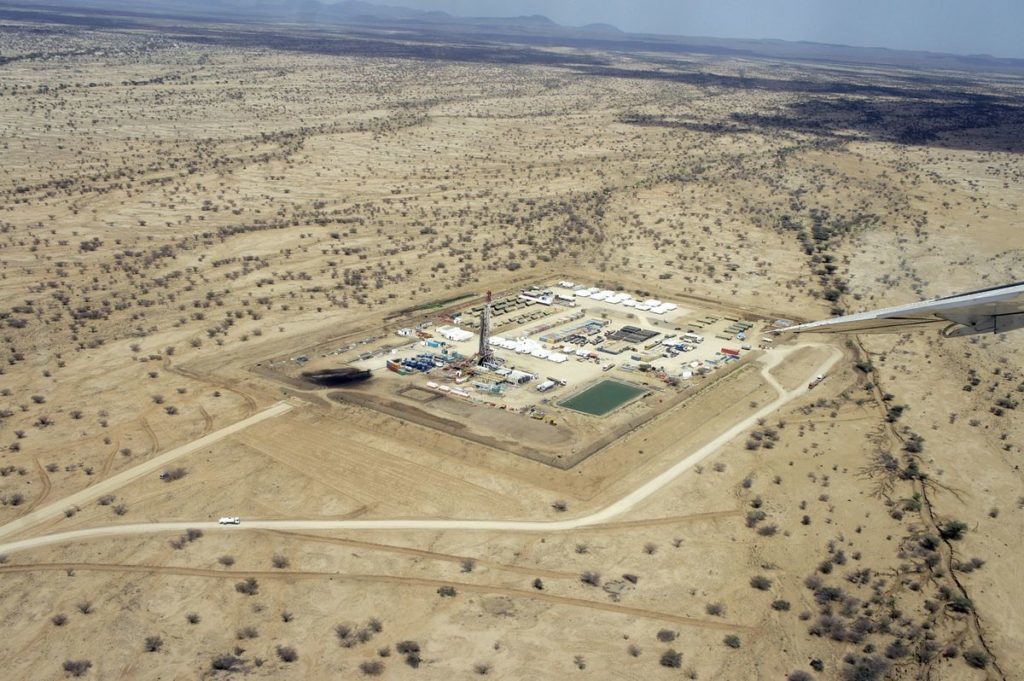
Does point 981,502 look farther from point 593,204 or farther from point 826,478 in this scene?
point 593,204

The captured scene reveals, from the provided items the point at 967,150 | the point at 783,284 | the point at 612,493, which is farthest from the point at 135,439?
the point at 967,150

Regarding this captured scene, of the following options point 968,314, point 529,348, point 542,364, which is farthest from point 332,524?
point 968,314

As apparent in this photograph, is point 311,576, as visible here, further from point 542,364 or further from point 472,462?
point 542,364

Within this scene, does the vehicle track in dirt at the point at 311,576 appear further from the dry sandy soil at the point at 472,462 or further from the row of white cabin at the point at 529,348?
the row of white cabin at the point at 529,348

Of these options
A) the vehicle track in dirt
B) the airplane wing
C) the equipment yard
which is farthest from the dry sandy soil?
the airplane wing

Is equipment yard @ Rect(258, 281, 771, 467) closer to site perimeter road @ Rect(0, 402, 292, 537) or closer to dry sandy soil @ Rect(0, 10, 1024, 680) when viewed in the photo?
dry sandy soil @ Rect(0, 10, 1024, 680)
